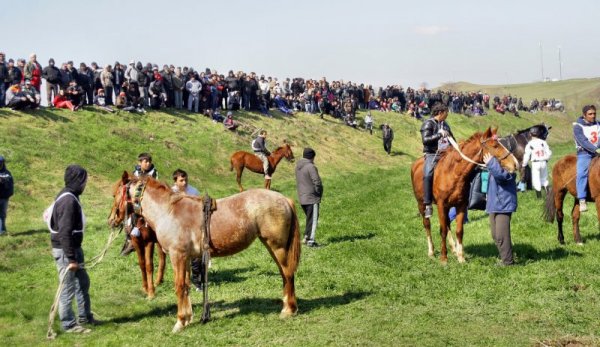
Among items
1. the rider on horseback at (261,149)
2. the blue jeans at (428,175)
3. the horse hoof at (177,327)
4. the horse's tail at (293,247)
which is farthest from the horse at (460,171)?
the rider on horseback at (261,149)

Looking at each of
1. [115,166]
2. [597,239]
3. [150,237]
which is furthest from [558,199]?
[115,166]

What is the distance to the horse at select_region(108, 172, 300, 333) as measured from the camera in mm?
10008

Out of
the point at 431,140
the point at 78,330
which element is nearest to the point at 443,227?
the point at 431,140

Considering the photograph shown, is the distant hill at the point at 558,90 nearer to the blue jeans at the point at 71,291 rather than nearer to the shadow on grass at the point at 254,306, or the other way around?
the shadow on grass at the point at 254,306

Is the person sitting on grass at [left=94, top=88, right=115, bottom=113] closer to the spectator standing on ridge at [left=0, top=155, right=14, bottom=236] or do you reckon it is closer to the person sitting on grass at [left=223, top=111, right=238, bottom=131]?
the person sitting on grass at [left=223, top=111, right=238, bottom=131]

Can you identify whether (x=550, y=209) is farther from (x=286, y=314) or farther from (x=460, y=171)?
(x=286, y=314)

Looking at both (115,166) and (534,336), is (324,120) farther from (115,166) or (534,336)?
(534,336)

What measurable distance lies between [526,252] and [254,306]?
6.38m

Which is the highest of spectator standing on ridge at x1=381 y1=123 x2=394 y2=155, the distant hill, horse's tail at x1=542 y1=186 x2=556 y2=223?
the distant hill

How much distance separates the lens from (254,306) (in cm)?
1089

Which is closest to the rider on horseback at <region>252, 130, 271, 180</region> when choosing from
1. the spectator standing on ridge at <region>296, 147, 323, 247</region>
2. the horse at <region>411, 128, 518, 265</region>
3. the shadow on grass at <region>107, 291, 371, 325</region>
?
the spectator standing on ridge at <region>296, 147, 323, 247</region>

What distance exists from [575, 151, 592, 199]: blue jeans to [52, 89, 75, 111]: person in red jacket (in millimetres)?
23527

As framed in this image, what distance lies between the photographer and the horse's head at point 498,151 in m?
12.1

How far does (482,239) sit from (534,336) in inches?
288
